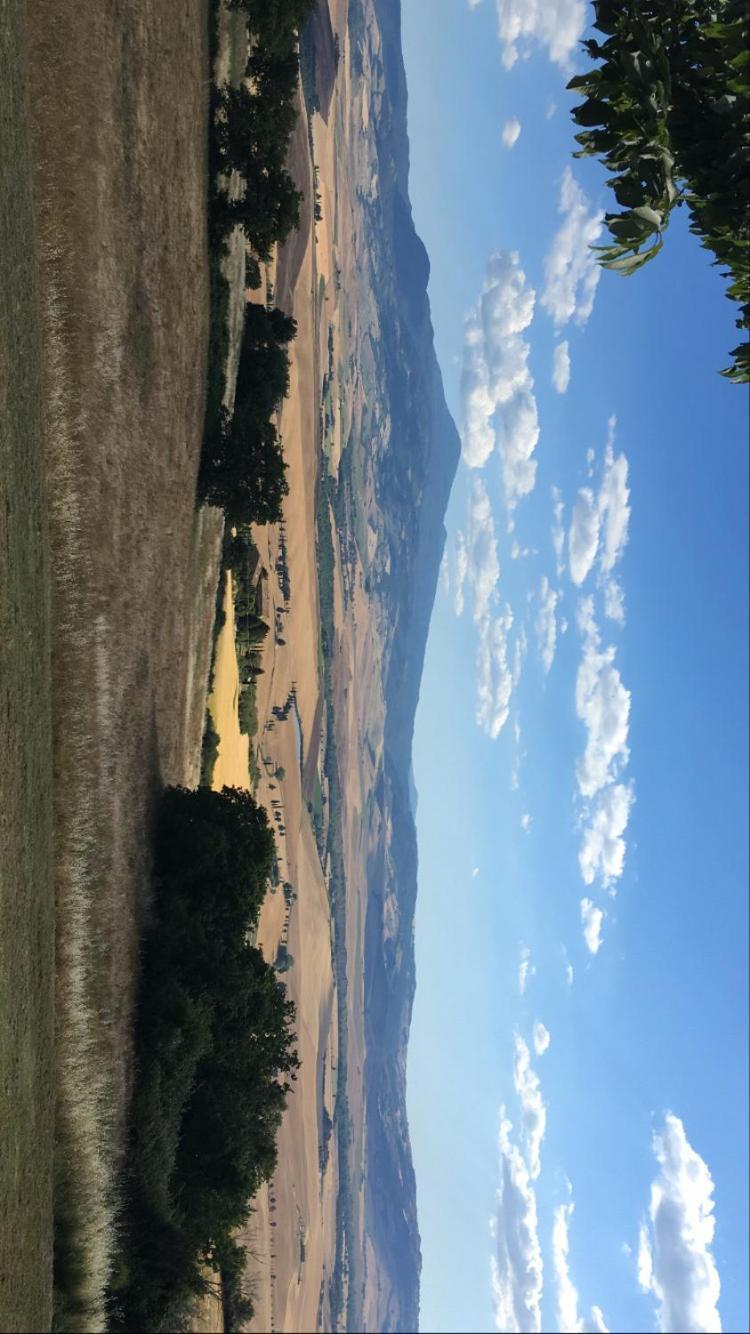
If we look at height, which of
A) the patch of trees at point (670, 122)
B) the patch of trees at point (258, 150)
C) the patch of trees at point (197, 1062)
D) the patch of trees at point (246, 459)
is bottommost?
the patch of trees at point (197, 1062)

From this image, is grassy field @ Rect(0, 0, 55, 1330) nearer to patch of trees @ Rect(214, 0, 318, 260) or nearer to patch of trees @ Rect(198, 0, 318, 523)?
patch of trees @ Rect(198, 0, 318, 523)

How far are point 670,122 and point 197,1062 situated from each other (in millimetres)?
32691

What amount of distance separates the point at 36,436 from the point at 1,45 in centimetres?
928

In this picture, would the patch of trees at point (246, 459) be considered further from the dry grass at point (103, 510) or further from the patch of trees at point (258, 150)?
the patch of trees at point (258, 150)

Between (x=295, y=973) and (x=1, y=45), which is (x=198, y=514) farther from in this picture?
(x=295, y=973)

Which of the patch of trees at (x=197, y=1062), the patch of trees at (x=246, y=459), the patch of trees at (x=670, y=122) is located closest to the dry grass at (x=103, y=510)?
the patch of trees at (x=197, y=1062)

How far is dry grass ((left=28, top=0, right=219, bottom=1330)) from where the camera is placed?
2623cm

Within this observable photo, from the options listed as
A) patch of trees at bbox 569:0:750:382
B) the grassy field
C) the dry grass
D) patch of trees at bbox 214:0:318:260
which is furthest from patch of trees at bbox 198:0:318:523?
patch of trees at bbox 569:0:750:382

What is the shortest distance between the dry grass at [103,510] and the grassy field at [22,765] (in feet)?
5.71

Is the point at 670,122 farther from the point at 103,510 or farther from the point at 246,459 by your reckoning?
the point at 246,459

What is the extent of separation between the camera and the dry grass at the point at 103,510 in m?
26.2

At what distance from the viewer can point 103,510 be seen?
2869 centimetres

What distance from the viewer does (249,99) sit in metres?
42.2

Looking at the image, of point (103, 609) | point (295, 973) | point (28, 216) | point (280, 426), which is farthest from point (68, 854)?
point (295, 973)
